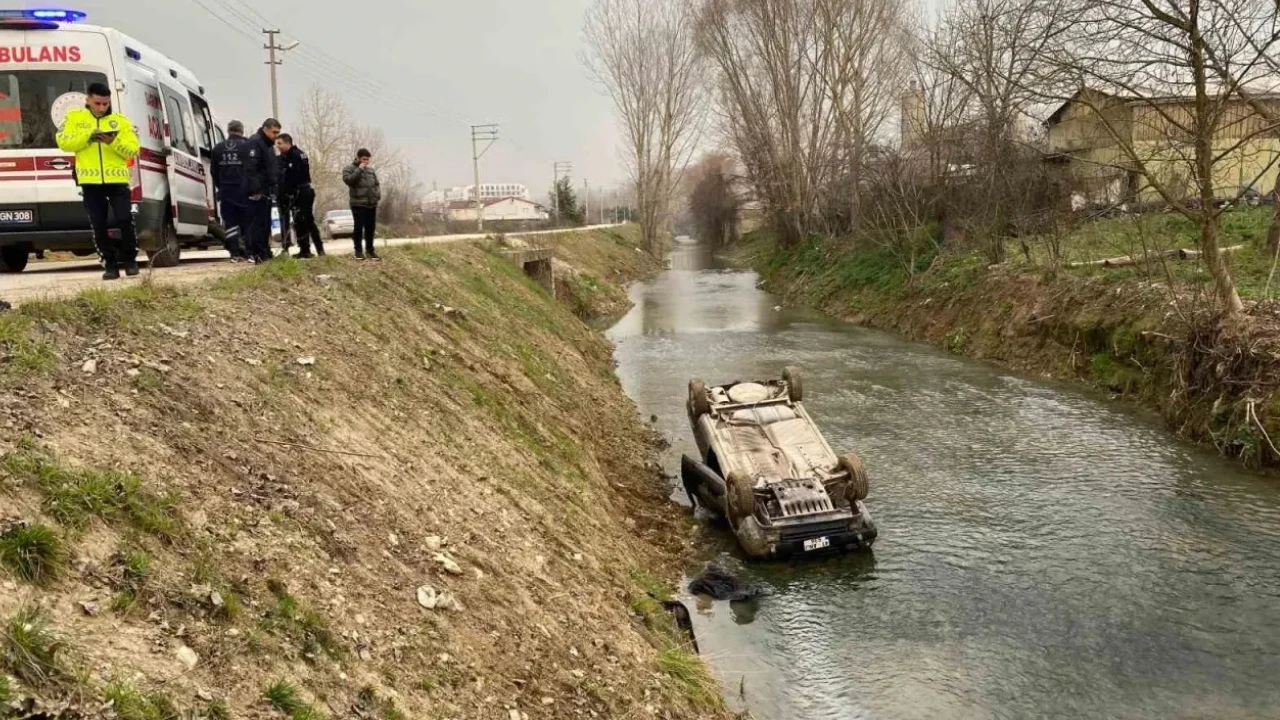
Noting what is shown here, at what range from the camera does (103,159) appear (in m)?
9.01

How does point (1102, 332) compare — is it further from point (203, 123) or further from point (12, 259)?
point (12, 259)

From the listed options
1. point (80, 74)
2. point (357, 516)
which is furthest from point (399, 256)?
point (357, 516)

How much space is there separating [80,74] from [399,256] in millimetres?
5753

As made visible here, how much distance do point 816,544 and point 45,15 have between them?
39.7ft

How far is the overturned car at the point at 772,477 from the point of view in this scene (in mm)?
9180

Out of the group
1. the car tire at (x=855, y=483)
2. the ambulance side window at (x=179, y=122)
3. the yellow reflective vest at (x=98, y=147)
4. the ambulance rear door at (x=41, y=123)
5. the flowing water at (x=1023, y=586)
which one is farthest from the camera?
the ambulance side window at (x=179, y=122)

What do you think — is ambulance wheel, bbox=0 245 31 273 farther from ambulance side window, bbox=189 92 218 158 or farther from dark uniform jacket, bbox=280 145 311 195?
dark uniform jacket, bbox=280 145 311 195

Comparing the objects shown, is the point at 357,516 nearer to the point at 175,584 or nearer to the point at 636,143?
the point at 175,584

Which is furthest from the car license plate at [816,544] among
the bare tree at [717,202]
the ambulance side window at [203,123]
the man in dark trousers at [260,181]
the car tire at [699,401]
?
the bare tree at [717,202]

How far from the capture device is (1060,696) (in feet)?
21.9

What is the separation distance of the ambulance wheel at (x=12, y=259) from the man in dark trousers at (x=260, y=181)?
336 centimetres

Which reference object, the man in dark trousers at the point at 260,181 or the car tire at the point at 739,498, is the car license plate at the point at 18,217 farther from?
the car tire at the point at 739,498

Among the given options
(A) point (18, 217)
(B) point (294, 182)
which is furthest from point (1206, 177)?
(A) point (18, 217)

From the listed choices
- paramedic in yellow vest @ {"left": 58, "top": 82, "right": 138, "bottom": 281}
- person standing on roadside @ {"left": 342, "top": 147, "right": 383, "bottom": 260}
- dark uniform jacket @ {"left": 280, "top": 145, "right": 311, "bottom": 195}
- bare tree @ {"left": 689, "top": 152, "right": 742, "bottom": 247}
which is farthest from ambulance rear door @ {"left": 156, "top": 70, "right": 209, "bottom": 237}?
bare tree @ {"left": 689, "top": 152, "right": 742, "bottom": 247}
